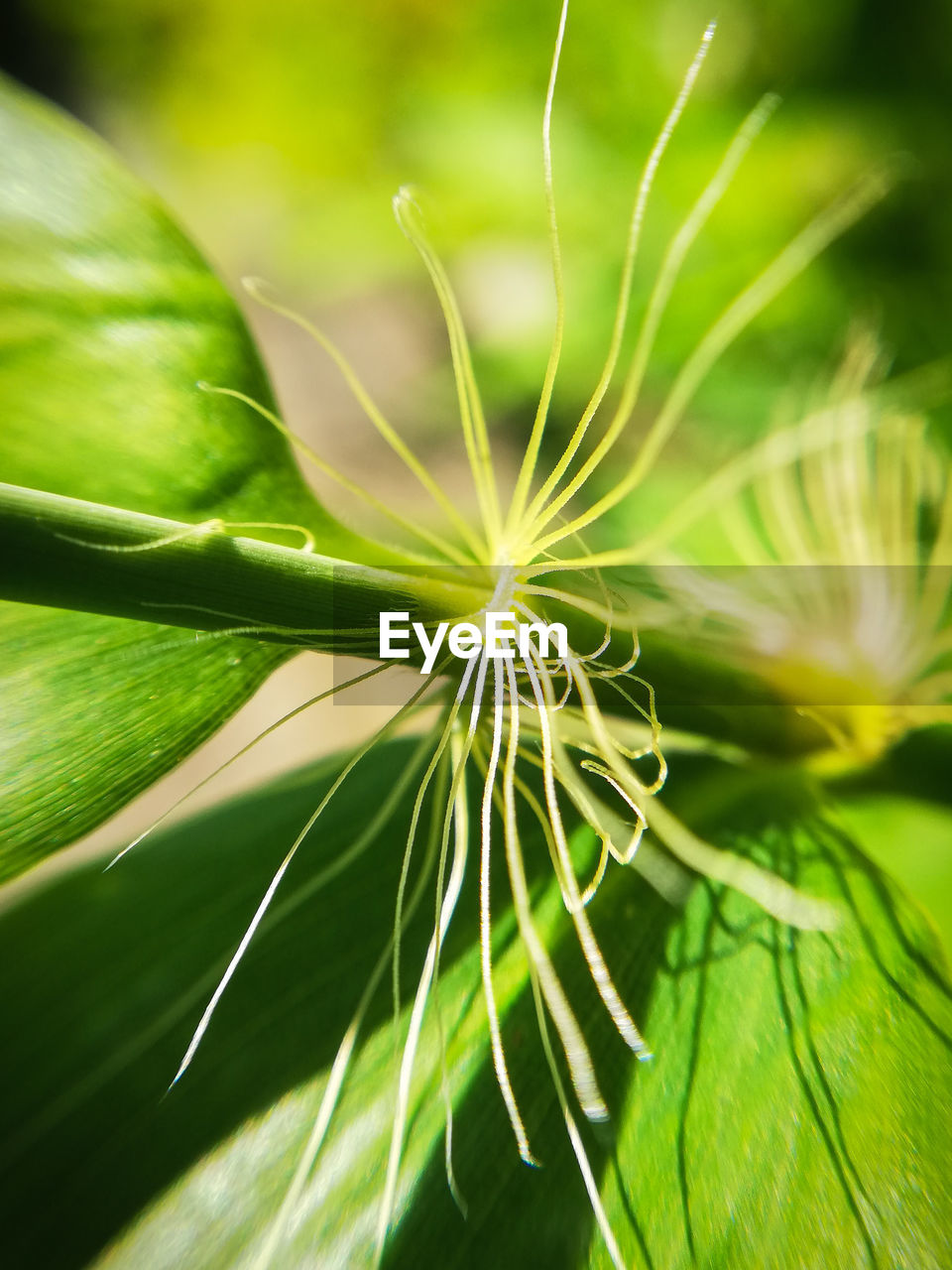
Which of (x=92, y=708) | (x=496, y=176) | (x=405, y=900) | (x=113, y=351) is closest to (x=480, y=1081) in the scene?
(x=405, y=900)

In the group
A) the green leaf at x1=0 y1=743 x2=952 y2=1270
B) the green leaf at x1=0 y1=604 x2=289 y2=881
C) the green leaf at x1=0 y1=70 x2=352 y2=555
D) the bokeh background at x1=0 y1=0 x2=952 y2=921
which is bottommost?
the green leaf at x1=0 y1=743 x2=952 y2=1270

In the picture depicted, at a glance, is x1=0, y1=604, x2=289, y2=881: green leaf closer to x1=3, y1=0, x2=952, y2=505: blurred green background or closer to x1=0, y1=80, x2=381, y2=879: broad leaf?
x1=0, y1=80, x2=381, y2=879: broad leaf

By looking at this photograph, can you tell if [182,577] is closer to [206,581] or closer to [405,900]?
[206,581]

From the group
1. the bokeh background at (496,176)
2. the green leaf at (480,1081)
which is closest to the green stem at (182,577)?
the green leaf at (480,1081)

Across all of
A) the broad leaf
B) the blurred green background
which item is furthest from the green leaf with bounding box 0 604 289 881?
the blurred green background

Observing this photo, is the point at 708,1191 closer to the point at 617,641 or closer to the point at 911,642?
the point at 617,641

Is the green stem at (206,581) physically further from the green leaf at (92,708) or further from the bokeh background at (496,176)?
the bokeh background at (496,176)
